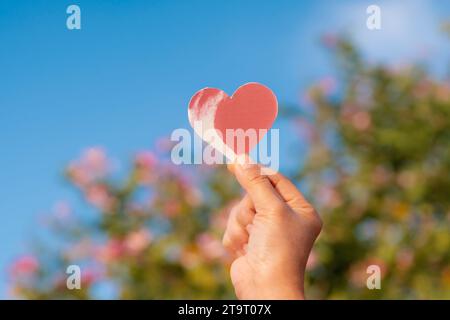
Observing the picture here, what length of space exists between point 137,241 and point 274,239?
96.8 inches

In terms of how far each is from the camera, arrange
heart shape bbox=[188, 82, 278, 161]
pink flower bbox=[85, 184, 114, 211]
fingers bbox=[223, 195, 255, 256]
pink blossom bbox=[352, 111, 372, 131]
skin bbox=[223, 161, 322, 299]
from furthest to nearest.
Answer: pink blossom bbox=[352, 111, 372, 131]
pink flower bbox=[85, 184, 114, 211]
heart shape bbox=[188, 82, 278, 161]
fingers bbox=[223, 195, 255, 256]
skin bbox=[223, 161, 322, 299]

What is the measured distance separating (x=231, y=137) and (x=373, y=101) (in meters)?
3.19

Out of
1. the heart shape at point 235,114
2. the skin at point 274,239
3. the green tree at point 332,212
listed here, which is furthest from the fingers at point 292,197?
the green tree at point 332,212

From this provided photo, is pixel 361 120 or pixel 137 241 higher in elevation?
pixel 361 120

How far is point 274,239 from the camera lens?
3.18ft

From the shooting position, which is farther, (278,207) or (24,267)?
(24,267)

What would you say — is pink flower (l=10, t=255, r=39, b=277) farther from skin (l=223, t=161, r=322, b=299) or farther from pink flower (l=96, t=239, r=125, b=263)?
skin (l=223, t=161, r=322, b=299)

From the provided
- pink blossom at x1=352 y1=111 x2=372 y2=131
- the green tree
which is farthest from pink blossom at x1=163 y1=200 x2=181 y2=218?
pink blossom at x1=352 y1=111 x2=372 y2=131

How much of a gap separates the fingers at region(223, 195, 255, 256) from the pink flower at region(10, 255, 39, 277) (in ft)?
8.34

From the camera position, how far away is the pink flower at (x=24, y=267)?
11.3ft

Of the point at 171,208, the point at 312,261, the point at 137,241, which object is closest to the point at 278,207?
the point at 312,261

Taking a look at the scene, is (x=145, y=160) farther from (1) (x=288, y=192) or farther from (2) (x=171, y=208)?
(1) (x=288, y=192)

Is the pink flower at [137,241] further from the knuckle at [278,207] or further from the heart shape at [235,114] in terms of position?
the knuckle at [278,207]

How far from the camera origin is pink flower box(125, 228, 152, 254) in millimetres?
3330
